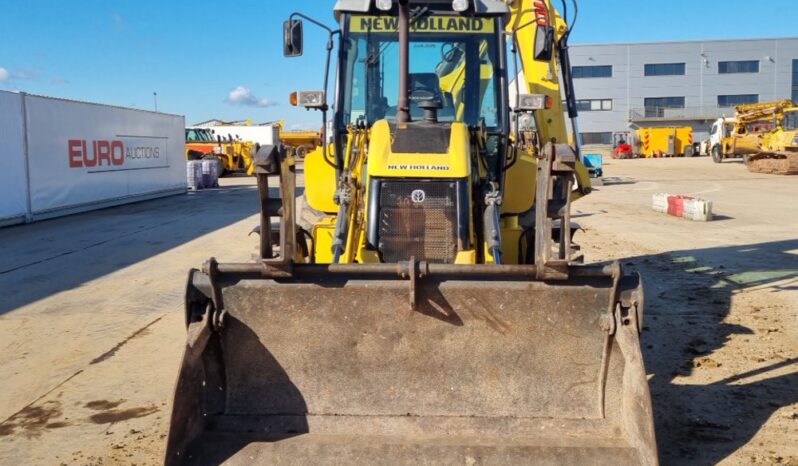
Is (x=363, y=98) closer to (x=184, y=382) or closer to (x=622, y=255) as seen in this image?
(x=184, y=382)

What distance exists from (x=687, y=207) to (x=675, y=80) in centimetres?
5637

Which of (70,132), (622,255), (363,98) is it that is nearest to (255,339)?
(363,98)

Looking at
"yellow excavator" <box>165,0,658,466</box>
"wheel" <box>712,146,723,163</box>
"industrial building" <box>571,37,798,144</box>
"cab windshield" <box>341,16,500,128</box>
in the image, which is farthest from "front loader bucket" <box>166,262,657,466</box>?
"industrial building" <box>571,37,798,144</box>

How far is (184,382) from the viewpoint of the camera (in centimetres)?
399

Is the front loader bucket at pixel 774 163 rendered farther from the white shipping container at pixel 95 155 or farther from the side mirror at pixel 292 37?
the side mirror at pixel 292 37

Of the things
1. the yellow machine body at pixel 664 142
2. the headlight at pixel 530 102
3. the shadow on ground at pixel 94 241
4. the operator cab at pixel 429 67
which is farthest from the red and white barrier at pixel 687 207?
the yellow machine body at pixel 664 142

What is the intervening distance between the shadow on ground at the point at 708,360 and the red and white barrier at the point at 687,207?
5427mm

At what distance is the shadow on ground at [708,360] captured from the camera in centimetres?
469

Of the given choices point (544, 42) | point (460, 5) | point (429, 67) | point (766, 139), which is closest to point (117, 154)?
point (429, 67)

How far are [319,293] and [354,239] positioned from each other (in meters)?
1.11

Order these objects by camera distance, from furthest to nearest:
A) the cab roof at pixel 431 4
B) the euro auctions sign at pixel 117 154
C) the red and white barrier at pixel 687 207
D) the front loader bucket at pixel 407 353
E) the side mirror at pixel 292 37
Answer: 1. the euro auctions sign at pixel 117 154
2. the red and white barrier at pixel 687 207
3. the side mirror at pixel 292 37
4. the cab roof at pixel 431 4
5. the front loader bucket at pixel 407 353

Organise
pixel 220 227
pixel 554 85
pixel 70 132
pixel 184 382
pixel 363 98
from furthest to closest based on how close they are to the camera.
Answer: pixel 70 132 → pixel 220 227 → pixel 554 85 → pixel 363 98 → pixel 184 382

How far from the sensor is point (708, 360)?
6.18 m

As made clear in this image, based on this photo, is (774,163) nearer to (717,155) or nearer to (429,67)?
(717,155)
